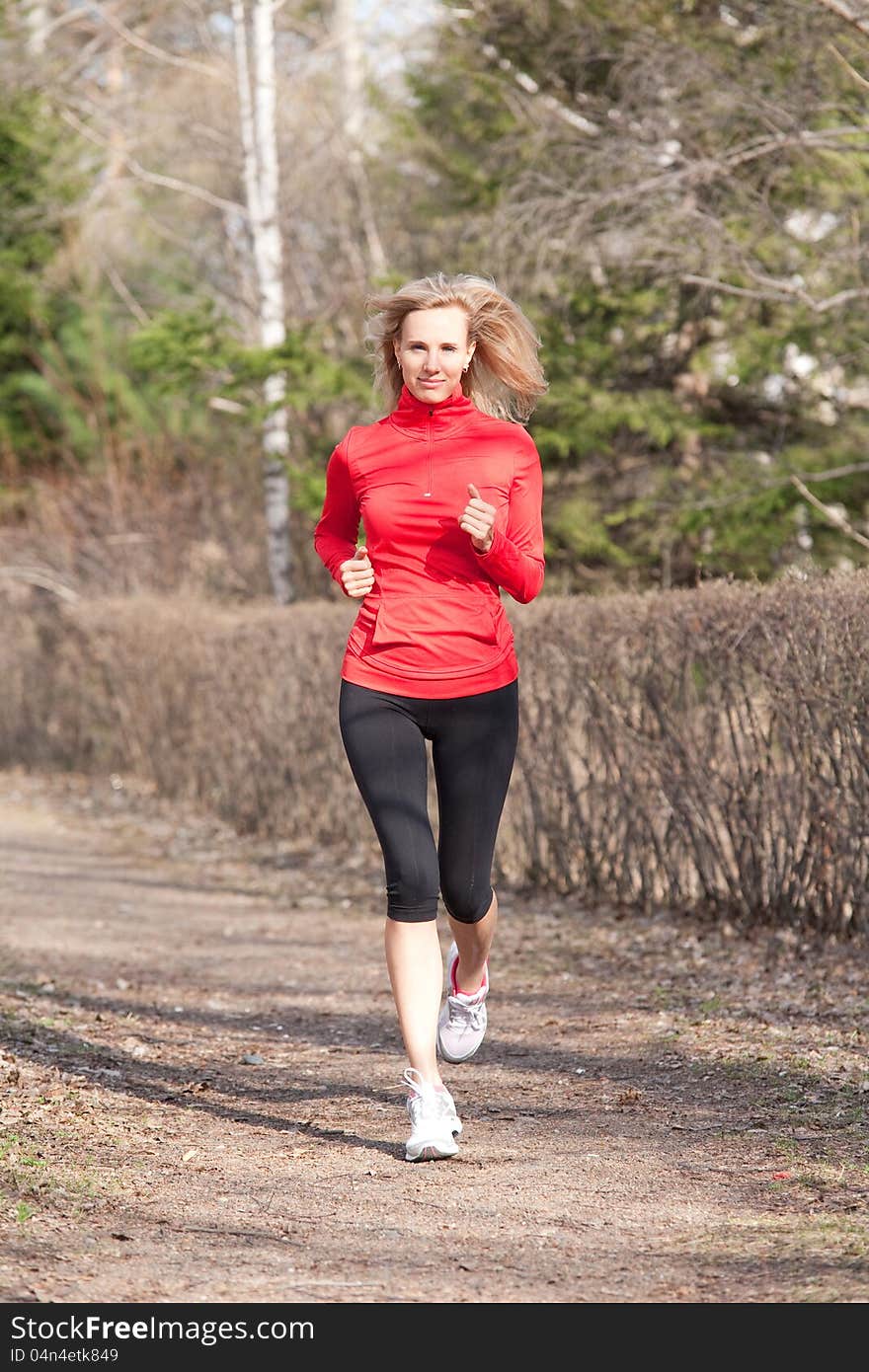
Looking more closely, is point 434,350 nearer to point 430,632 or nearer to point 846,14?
point 430,632

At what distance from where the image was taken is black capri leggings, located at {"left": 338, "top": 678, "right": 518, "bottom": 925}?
388 cm

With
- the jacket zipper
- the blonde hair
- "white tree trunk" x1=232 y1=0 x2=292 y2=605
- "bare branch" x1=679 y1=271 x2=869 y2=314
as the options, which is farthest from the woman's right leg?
"white tree trunk" x1=232 y1=0 x2=292 y2=605

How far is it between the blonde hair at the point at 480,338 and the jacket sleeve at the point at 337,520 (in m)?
0.30

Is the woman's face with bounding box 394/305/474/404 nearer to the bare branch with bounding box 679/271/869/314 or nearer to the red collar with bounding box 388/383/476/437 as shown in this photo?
the red collar with bounding box 388/383/476/437

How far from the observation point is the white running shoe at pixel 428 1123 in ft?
12.7

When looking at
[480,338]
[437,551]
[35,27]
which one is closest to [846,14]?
[480,338]

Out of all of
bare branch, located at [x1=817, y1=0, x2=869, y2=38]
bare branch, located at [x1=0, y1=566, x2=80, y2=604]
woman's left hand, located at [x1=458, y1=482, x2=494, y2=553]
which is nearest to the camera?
woman's left hand, located at [x1=458, y1=482, x2=494, y2=553]

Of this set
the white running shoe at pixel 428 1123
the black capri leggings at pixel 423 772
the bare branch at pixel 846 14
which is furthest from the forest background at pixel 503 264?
the white running shoe at pixel 428 1123

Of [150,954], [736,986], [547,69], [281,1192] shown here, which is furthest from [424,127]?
[281,1192]

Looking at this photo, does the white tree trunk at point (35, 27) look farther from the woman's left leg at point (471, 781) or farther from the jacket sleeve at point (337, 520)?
the woman's left leg at point (471, 781)

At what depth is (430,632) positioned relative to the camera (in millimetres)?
3883

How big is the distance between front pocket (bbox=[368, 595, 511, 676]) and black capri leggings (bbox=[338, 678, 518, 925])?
76 millimetres

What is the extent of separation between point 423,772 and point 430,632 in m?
0.35
